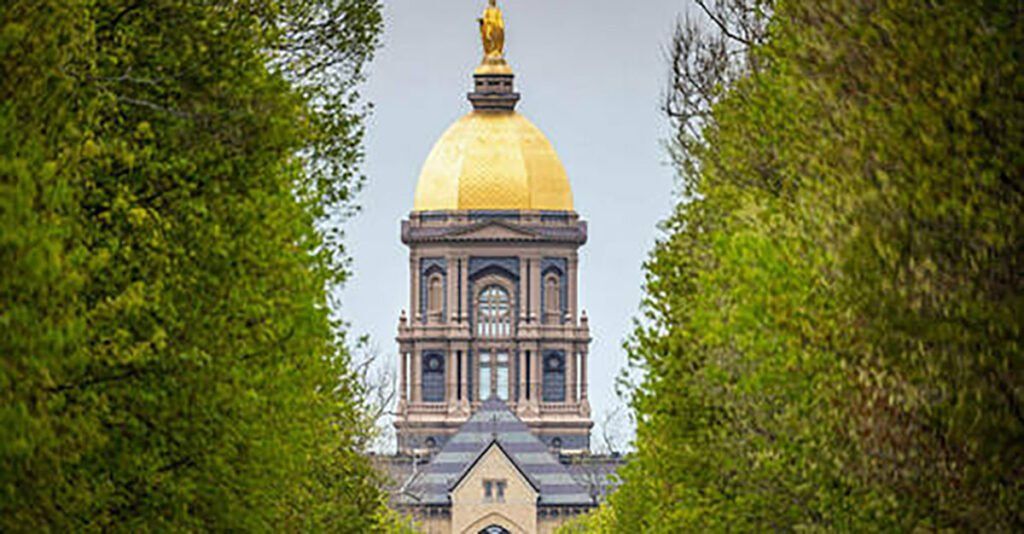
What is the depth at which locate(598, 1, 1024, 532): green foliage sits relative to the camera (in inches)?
1220

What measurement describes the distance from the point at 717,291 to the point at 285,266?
7178mm

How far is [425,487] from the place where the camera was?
188875 mm

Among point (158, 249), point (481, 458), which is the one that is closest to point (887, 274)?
point (158, 249)

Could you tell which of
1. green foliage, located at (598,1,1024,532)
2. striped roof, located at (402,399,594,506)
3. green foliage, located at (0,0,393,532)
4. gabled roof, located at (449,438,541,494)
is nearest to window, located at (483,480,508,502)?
gabled roof, located at (449,438,541,494)

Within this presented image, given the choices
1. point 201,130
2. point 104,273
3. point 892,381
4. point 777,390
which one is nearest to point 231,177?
point 201,130

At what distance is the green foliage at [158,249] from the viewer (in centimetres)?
3022

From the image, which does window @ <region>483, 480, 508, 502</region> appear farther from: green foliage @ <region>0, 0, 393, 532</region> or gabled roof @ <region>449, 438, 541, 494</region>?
green foliage @ <region>0, 0, 393, 532</region>

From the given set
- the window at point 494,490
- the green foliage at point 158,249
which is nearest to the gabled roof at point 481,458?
the window at point 494,490

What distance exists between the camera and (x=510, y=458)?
192 meters

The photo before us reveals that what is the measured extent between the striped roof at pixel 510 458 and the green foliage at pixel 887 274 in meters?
146

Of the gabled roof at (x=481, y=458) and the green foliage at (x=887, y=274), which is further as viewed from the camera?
the gabled roof at (x=481, y=458)

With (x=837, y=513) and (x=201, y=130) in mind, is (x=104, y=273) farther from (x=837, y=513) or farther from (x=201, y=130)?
(x=837, y=513)

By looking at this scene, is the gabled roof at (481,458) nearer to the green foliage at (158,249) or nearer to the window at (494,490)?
the window at (494,490)

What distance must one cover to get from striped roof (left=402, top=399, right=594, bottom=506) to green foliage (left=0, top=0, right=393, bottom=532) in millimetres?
143210
